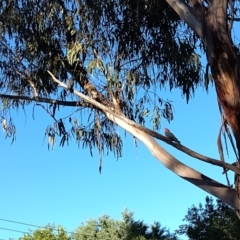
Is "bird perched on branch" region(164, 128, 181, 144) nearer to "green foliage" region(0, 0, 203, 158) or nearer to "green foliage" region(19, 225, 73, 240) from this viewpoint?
"green foliage" region(0, 0, 203, 158)

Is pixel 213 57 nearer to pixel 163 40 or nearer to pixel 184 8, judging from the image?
pixel 184 8

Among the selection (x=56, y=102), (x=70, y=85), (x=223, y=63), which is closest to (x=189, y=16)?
(x=223, y=63)

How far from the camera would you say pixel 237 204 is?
4.38m

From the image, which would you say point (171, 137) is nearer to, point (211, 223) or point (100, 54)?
point (100, 54)

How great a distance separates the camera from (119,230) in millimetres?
16172

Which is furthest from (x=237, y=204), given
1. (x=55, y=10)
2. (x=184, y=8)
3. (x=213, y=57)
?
(x=55, y=10)

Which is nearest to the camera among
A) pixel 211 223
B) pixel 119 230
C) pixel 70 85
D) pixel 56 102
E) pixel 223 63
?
pixel 223 63

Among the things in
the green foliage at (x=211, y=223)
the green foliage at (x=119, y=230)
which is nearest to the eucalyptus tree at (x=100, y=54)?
the green foliage at (x=211, y=223)

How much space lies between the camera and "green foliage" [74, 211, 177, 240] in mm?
16016

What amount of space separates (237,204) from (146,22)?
2.65 meters

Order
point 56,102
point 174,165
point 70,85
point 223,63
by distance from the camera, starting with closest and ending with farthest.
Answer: point 223,63 → point 174,165 → point 70,85 → point 56,102

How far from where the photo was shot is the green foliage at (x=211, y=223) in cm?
1214

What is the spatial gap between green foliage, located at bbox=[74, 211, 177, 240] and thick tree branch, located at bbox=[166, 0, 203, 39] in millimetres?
11884

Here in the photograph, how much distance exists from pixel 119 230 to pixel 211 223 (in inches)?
156
